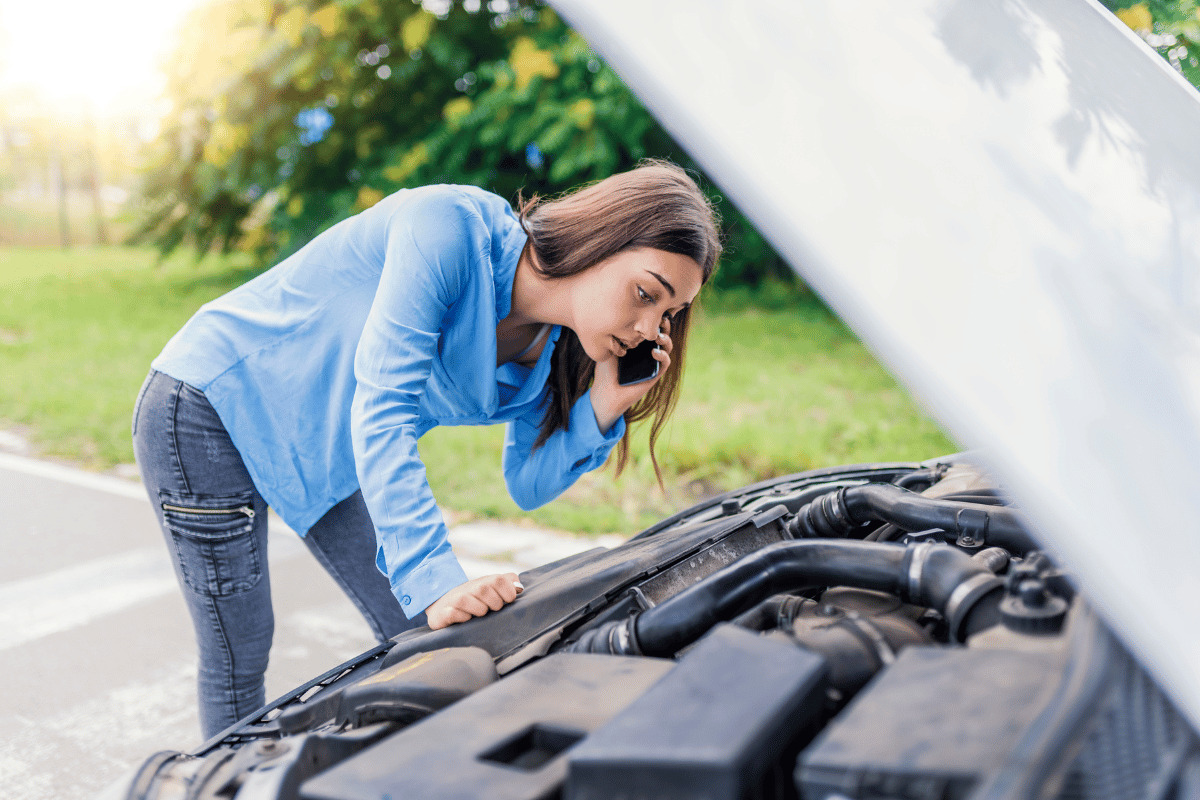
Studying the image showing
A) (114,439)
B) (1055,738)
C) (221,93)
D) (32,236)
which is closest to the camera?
(1055,738)

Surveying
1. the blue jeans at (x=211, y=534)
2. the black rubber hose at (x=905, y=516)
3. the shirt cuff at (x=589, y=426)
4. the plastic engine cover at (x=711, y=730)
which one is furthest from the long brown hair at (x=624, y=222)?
the plastic engine cover at (x=711, y=730)

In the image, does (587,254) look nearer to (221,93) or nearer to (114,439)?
(114,439)

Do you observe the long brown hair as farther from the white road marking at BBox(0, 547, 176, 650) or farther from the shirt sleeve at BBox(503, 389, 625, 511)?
the white road marking at BBox(0, 547, 176, 650)

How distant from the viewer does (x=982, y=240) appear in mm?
868

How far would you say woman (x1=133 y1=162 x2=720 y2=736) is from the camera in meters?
1.48

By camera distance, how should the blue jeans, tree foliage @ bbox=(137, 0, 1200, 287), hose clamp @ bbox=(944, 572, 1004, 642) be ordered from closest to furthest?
hose clamp @ bbox=(944, 572, 1004, 642) < the blue jeans < tree foliage @ bbox=(137, 0, 1200, 287)

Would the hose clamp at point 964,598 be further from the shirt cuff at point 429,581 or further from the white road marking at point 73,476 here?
the white road marking at point 73,476

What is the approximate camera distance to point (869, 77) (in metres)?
0.95

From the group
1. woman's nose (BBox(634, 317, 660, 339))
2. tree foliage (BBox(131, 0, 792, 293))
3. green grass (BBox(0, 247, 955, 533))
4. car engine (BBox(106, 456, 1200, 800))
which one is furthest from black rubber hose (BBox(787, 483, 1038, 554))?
tree foliage (BBox(131, 0, 792, 293))

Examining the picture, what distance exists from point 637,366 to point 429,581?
689 mm

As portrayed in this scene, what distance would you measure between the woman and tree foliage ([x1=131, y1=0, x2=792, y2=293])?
16.2 ft

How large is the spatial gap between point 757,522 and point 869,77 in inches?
32.2

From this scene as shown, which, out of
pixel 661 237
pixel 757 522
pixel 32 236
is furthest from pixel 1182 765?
pixel 32 236

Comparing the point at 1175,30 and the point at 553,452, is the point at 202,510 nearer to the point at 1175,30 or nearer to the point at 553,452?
the point at 553,452
